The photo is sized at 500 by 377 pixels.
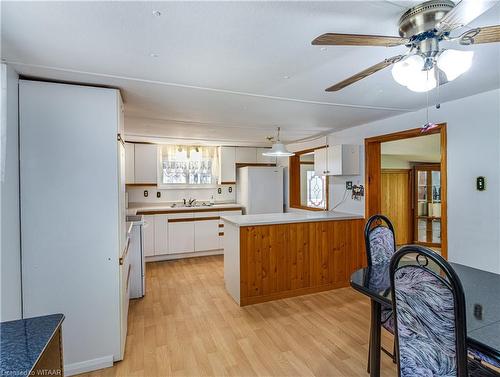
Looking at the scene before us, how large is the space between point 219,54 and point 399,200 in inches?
216

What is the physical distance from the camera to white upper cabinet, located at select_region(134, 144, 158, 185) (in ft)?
16.7

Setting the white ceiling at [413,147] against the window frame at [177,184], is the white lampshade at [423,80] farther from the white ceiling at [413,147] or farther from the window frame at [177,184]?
the window frame at [177,184]

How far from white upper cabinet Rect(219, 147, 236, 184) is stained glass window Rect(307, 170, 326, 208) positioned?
1.66m

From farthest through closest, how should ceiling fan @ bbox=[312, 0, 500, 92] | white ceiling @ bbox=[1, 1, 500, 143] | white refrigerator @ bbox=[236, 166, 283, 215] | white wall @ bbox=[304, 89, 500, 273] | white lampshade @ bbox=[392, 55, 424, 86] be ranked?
white refrigerator @ bbox=[236, 166, 283, 215] < white wall @ bbox=[304, 89, 500, 273] < white lampshade @ bbox=[392, 55, 424, 86] < white ceiling @ bbox=[1, 1, 500, 143] < ceiling fan @ bbox=[312, 0, 500, 92]

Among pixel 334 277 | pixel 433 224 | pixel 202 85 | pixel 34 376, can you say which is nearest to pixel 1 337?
pixel 34 376

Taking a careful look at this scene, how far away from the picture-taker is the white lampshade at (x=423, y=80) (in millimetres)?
1388

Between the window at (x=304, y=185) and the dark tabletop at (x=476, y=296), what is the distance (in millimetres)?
3102

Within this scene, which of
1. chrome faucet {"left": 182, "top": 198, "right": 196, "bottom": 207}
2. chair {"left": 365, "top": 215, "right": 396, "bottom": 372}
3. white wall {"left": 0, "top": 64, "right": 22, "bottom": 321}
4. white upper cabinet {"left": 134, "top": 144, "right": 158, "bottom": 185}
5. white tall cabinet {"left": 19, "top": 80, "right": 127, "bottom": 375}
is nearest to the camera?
white wall {"left": 0, "top": 64, "right": 22, "bottom": 321}

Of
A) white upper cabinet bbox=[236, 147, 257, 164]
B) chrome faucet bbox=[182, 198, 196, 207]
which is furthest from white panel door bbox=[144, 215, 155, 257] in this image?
white upper cabinet bbox=[236, 147, 257, 164]

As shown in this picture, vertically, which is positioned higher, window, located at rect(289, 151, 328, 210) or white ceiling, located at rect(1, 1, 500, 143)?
white ceiling, located at rect(1, 1, 500, 143)

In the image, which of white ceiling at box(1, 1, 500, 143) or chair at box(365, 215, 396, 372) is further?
chair at box(365, 215, 396, 372)

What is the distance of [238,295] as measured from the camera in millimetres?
3184

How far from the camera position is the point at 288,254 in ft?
11.1

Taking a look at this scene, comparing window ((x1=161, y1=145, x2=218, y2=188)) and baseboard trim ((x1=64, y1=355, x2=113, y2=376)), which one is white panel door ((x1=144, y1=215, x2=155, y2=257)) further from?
baseboard trim ((x1=64, y1=355, x2=113, y2=376))
